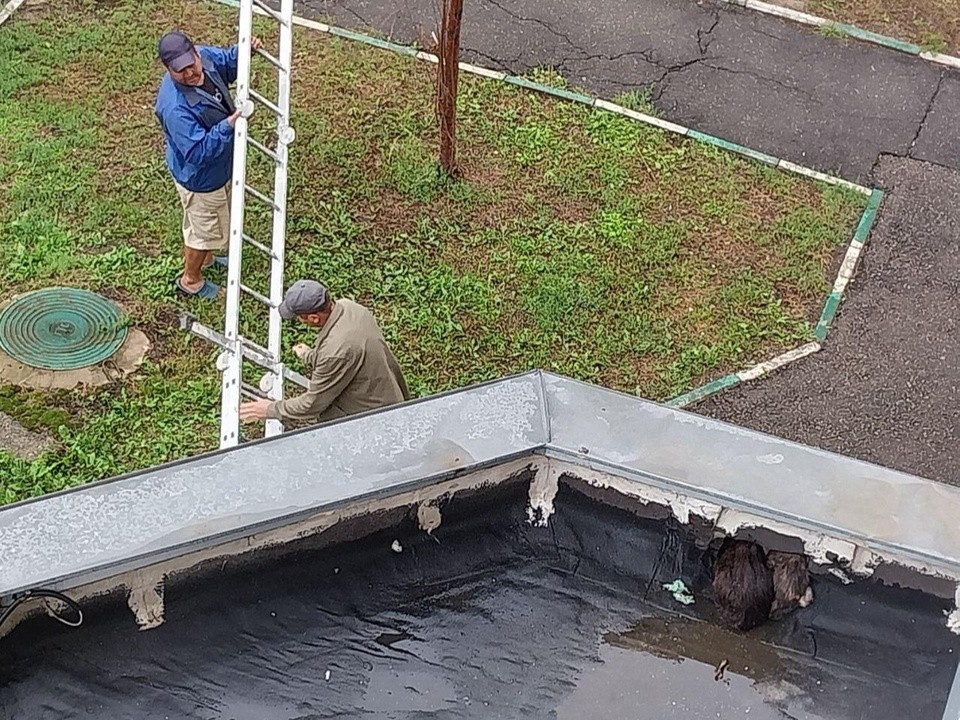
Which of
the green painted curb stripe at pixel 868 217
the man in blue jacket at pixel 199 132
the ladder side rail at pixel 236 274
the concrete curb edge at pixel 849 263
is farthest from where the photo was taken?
the green painted curb stripe at pixel 868 217

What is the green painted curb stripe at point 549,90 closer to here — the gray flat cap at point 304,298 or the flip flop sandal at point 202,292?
the flip flop sandal at point 202,292

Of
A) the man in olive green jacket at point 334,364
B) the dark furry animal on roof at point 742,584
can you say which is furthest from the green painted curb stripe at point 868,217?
the dark furry animal on roof at point 742,584

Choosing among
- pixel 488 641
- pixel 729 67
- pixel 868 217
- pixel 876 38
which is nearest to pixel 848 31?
pixel 876 38

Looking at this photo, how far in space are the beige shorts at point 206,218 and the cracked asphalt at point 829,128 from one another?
10.7ft

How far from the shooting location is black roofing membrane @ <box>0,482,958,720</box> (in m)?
3.57

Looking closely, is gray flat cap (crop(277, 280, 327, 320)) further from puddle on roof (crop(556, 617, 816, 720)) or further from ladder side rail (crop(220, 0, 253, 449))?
puddle on roof (crop(556, 617, 816, 720))

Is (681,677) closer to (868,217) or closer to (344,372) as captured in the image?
(344,372)

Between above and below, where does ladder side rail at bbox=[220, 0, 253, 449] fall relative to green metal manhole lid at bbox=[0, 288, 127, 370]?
above

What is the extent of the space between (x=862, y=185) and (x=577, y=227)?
2.39m

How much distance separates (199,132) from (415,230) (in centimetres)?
198

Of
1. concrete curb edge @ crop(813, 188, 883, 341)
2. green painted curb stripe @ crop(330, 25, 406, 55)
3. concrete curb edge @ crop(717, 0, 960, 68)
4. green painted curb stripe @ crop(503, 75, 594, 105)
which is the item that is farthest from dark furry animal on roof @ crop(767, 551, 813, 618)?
concrete curb edge @ crop(717, 0, 960, 68)

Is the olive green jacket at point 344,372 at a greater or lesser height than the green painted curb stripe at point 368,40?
lesser

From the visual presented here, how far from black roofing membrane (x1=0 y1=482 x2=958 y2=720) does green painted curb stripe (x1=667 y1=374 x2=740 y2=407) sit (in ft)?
10.4

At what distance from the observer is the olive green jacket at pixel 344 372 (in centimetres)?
517
